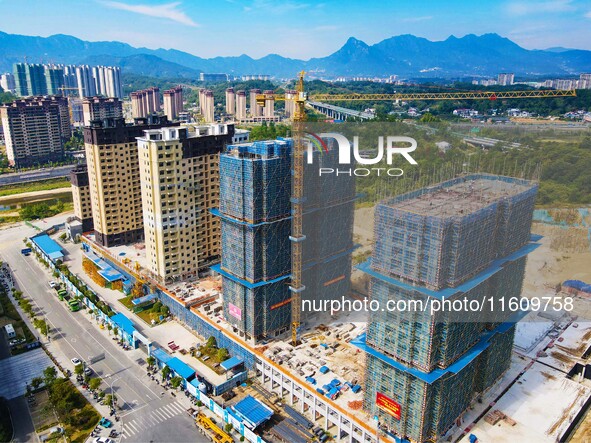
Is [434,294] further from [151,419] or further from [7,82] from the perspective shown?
[7,82]

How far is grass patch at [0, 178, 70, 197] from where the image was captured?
58.1 metres

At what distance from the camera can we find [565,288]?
3120 centimetres

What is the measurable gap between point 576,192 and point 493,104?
25591mm

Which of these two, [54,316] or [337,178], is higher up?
[337,178]

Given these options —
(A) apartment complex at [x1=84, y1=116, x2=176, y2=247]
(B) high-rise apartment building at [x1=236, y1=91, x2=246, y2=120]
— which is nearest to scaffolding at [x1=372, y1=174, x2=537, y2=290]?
(A) apartment complex at [x1=84, y1=116, x2=176, y2=247]

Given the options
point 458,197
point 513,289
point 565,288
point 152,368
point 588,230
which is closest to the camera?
point 458,197

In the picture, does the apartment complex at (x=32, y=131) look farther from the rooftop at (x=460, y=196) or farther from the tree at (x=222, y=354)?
the rooftop at (x=460, y=196)

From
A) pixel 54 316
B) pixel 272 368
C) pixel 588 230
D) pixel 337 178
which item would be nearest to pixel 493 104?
pixel 588 230

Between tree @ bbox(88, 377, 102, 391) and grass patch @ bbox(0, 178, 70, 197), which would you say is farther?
grass patch @ bbox(0, 178, 70, 197)

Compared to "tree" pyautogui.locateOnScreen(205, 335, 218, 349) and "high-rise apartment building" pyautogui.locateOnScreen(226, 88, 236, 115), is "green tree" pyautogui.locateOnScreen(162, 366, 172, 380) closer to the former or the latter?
"tree" pyautogui.locateOnScreen(205, 335, 218, 349)

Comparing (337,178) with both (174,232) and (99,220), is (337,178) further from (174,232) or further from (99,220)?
(99,220)

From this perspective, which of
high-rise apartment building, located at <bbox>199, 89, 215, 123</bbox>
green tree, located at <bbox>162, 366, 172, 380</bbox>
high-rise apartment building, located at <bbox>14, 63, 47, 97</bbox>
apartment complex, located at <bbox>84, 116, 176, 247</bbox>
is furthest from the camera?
high-rise apartment building, located at <bbox>14, 63, 47, 97</bbox>

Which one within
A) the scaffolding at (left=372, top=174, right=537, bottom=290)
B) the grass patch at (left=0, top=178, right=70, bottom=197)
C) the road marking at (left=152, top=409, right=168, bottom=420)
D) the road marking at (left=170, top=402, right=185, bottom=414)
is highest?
the scaffolding at (left=372, top=174, right=537, bottom=290)

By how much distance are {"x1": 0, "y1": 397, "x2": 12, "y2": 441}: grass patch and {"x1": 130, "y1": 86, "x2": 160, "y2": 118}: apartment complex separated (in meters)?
84.3
